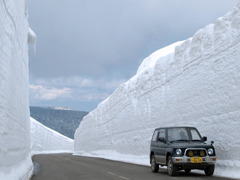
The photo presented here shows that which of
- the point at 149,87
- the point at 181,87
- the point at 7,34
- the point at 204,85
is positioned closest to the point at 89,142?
the point at 149,87

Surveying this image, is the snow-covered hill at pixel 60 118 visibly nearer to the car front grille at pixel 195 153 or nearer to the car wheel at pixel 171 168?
the car wheel at pixel 171 168

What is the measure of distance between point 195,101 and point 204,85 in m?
1.25

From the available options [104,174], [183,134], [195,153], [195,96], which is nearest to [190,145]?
[195,153]

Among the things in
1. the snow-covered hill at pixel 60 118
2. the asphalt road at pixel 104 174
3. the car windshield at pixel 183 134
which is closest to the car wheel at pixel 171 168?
the asphalt road at pixel 104 174

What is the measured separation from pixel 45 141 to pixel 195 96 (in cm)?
6039

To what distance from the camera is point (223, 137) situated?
620 inches

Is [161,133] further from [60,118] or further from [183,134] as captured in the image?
[60,118]

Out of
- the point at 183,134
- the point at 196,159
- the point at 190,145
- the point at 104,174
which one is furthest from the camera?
the point at 183,134

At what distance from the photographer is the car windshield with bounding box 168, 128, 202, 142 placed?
1495 centimetres

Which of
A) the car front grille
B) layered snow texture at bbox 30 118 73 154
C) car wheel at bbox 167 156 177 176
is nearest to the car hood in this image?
the car front grille

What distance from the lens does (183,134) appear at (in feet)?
49.4

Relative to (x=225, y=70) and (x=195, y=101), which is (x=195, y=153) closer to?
(x=225, y=70)

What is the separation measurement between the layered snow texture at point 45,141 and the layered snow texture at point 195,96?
120ft

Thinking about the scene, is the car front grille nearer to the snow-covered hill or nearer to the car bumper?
the car bumper
